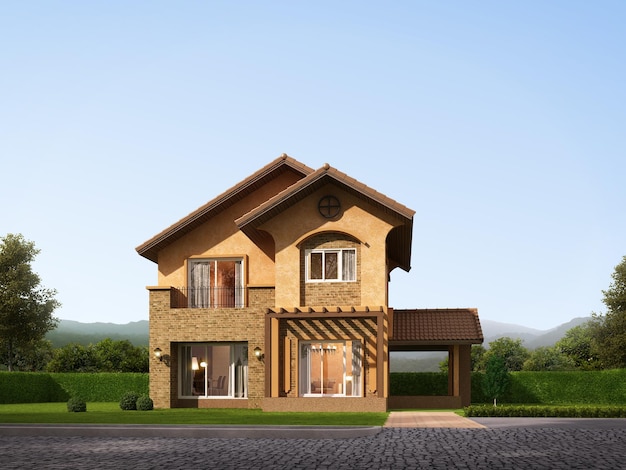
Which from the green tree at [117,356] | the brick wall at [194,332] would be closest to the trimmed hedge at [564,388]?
the brick wall at [194,332]

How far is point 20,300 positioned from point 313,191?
3279cm

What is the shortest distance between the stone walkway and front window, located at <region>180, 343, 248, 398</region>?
26.6ft

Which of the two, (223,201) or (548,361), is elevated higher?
(223,201)

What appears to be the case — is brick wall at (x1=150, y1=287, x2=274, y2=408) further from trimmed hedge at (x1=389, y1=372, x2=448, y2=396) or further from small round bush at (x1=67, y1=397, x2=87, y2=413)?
trimmed hedge at (x1=389, y1=372, x2=448, y2=396)

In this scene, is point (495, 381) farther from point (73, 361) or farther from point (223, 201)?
point (73, 361)

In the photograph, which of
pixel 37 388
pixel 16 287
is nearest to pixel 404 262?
pixel 37 388

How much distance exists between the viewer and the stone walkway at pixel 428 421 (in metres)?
22.5

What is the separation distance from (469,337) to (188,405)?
11.2 meters

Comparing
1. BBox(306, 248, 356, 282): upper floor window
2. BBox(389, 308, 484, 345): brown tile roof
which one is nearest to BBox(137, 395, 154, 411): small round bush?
BBox(306, 248, 356, 282): upper floor window

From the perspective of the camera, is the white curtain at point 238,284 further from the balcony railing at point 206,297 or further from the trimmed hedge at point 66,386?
the trimmed hedge at point 66,386

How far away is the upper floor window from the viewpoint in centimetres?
3066

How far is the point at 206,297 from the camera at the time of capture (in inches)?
1334

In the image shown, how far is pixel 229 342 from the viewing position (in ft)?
110

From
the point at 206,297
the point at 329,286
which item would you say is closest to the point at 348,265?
the point at 329,286
